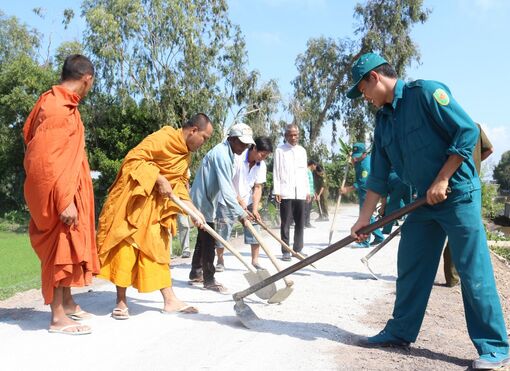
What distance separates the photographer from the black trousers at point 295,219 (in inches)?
330

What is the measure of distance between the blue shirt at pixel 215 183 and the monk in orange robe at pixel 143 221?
725mm

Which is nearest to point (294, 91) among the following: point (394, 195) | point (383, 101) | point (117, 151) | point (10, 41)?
point (117, 151)

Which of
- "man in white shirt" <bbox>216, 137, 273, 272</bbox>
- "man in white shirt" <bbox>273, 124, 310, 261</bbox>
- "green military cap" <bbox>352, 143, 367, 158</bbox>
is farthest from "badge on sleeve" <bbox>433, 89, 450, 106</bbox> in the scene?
"green military cap" <bbox>352, 143, 367, 158</bbox>

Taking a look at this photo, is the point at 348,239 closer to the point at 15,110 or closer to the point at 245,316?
the point at 245,316

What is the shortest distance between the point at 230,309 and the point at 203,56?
18.5 m

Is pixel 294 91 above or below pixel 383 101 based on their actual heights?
above

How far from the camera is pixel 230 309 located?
16.7 ft

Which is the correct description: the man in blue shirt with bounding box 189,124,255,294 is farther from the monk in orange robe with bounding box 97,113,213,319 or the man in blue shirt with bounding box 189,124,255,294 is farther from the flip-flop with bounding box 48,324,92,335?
the flip-flop with bounding box 48,324,92,335

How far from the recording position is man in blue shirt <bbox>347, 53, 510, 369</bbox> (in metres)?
3.49

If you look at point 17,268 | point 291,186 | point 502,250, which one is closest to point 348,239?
point 291,186

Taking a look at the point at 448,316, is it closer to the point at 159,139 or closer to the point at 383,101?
the point at 383,101

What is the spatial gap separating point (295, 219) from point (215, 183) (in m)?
2.73

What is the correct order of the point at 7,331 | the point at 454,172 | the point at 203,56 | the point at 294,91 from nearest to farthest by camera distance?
the point at 454,172 < the point at 7,331 < the point at 203,56 < the point at 294,91

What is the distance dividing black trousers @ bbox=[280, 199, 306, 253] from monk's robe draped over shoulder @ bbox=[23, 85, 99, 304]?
4.47 metres
